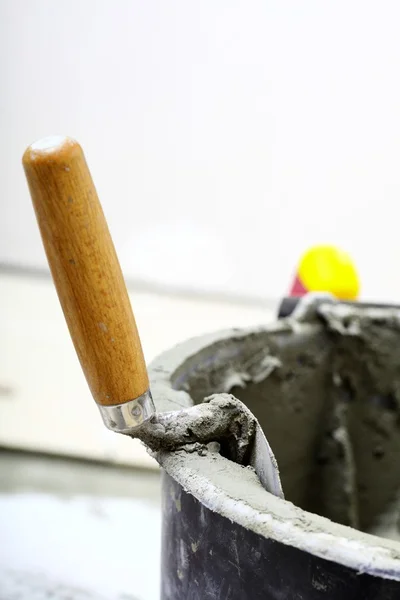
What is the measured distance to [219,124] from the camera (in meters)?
1.73

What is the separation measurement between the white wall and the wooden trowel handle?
4.64ft

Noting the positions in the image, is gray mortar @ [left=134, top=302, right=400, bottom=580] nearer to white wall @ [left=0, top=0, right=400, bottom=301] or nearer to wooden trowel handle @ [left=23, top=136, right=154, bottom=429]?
wooden trowel handle @ [left=23, top=136, right=154, bottom=429]

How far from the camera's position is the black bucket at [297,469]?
0.28 metres

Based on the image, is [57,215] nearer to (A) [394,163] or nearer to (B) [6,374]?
(B) [6,374]

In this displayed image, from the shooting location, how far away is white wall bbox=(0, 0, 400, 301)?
1.60m

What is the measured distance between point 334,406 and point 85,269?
0.47 metres

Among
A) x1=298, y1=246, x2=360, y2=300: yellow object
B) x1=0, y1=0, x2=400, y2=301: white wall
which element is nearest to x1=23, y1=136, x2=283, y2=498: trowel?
x1=298, y1=246, x2=360, y2=300: yellow object

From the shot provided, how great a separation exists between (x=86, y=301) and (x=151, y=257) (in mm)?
1570

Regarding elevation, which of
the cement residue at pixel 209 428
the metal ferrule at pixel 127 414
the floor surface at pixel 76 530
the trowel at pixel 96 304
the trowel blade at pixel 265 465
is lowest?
the floor surface at pixel 76 530

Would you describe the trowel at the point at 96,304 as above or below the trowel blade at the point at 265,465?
above

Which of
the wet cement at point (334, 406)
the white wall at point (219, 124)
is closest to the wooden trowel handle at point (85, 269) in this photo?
the wet cement at point (334, 406)

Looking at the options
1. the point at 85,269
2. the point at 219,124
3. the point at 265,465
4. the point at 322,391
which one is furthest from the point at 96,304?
the point at 219,124

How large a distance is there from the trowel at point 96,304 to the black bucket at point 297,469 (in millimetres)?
17

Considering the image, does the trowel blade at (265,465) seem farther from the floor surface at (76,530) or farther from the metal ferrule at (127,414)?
the floor surface at (76,530)
